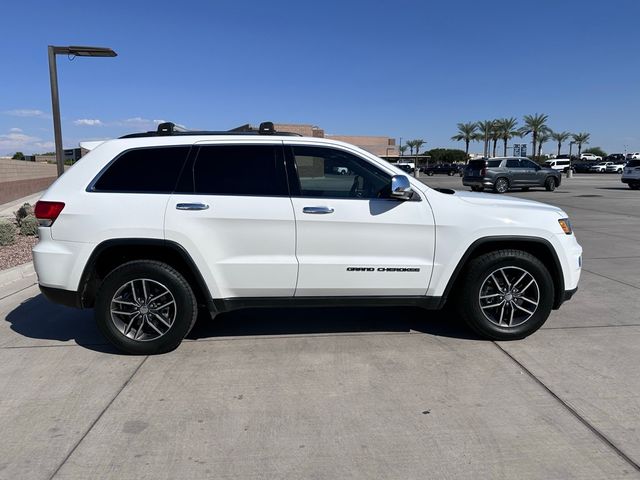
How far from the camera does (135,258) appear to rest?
4328 mm

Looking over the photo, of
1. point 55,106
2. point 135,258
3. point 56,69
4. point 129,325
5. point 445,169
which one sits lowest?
point 129,325

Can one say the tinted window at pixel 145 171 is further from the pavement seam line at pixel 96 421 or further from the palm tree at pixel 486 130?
the palm tree at pixel 486 130

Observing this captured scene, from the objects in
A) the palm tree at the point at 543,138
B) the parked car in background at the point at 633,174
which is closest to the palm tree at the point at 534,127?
the palm tree at the point at 543,138

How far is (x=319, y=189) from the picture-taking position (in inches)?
171

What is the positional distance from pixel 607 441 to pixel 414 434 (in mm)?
1123

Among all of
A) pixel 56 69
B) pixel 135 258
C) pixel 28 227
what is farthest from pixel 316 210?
pixel 56 69

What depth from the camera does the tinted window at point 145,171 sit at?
4.24 metres

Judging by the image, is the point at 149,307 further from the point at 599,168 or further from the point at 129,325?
the point at 599,168

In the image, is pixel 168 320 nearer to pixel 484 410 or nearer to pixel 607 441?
pixel 484 410

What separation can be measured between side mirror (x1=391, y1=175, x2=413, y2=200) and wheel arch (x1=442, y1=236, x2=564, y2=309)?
0.74 meters

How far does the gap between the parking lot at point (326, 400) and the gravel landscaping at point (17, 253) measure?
111 inches

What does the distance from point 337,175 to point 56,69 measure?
10.6 metres

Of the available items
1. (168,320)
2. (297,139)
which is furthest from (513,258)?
(168,320)

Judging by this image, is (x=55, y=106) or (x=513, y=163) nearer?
(x=55, y=106)
